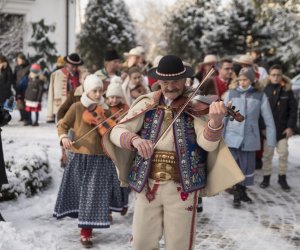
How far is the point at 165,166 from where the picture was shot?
12.1 feet

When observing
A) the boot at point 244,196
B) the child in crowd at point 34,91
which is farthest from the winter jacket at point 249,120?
the child in crowd at point 34,91

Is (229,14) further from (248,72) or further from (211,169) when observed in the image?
(211,169)

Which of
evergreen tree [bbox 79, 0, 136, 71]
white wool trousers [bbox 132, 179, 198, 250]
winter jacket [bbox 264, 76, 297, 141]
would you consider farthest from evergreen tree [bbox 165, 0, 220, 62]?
white wool trousers [bbox 132, 179, 198, 250]

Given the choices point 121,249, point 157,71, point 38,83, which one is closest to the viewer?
point 157,71

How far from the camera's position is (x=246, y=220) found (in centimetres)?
647

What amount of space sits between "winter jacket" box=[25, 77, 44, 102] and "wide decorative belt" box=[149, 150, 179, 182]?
1044 cm

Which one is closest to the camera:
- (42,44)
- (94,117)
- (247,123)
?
(94,117)

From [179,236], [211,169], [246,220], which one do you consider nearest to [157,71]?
[211,169]

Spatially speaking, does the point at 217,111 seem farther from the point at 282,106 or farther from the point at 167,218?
the point at 282,106

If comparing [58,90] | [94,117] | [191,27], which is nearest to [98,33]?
[191,27]

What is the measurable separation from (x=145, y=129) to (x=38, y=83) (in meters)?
10.4

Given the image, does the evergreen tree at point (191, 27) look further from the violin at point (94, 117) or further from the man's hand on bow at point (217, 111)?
the man's hand on bow at point (217, 111)

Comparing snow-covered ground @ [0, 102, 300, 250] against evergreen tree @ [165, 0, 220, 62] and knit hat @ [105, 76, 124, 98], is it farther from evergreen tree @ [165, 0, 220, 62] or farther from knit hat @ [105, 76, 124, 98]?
evergreen tree @ [165, 0, 220, 62]

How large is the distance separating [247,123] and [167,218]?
3.68 meters
